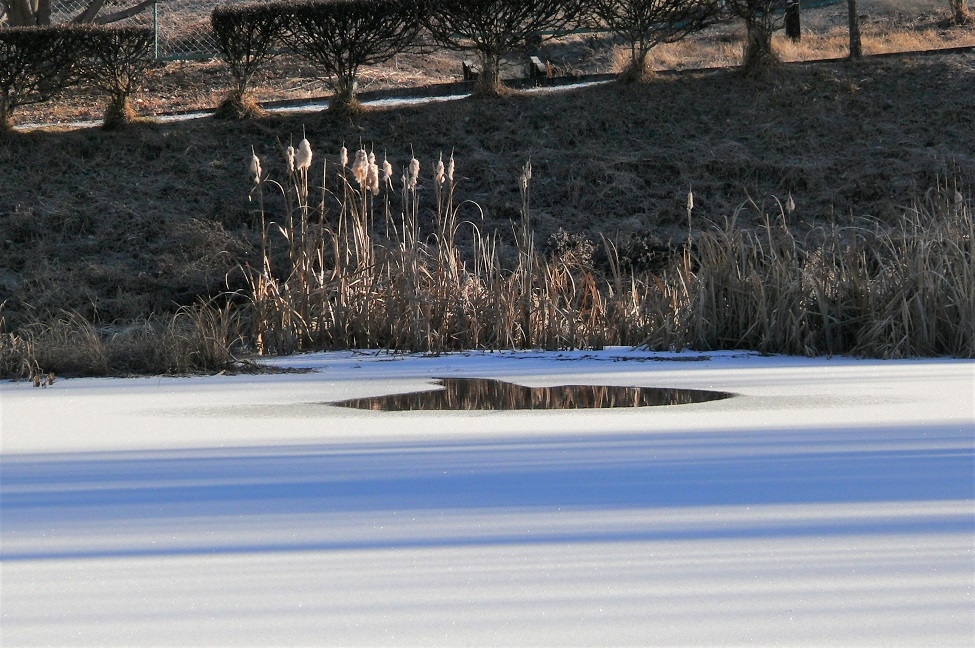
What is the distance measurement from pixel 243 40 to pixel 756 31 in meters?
5.73

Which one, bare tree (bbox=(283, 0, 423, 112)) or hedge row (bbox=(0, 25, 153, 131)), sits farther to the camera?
bare tree (bbox=(283, 0, 423, 112))

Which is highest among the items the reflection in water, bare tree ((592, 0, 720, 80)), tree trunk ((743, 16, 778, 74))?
bare tree ((592, 0, 720, 80))

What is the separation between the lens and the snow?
160 cm

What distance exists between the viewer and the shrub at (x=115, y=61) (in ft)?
40.2

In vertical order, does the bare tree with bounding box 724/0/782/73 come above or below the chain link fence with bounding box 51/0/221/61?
below

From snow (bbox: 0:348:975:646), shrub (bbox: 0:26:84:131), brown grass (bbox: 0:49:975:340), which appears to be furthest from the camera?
shrub (bbox: 0:26:84:131)

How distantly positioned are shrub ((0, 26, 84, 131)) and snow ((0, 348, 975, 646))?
9.70 metres

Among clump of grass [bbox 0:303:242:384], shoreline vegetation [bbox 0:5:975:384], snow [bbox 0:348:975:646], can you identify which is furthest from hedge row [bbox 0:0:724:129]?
snow [bbox 0:348:975:646]

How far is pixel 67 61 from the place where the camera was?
40.1ft

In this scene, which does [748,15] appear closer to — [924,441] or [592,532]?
[924,441]

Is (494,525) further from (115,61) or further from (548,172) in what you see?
(115,61)

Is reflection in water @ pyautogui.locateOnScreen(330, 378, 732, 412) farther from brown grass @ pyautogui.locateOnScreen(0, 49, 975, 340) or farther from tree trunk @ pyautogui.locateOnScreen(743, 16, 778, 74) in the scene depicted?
tree trunk @ pyautogui.locateOnScreen(743, 16, 778, 74)

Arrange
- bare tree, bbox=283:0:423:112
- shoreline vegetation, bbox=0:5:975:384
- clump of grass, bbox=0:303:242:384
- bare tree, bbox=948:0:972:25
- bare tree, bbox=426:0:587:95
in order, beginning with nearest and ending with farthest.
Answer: clump of grass, bbox=0:303:242:384, shoreline vegetation, bbox=0:5:975:384, bare tree, bbox=283:0:423:112, bare tree, bbox=426:0:587:95, bare tree, bbox=948:0:972:25

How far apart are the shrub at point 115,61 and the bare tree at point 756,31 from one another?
651 cm
